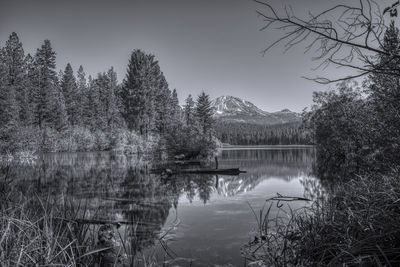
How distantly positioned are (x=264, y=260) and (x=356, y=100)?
19.4 m

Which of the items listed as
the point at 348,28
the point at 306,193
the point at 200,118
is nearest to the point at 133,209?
the point at 306,193

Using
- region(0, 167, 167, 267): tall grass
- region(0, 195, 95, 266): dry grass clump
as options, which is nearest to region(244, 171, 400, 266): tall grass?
region(0, 167, 167, 267): tall grass

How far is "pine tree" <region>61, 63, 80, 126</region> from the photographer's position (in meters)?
57.8

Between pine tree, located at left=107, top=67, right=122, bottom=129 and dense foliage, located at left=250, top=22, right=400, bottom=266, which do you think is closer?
dense foliage, located at left=250, top=22, right=400, bottom=266

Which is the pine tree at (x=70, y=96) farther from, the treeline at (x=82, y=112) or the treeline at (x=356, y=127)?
the treeline at (x=356, y=127)

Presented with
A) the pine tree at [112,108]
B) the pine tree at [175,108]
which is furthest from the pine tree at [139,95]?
the pine tree at [112,108]

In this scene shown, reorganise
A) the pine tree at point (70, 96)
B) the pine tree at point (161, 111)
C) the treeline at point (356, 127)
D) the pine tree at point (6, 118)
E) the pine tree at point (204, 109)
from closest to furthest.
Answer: the treeline at point (356, 127) < the pine tree at point (6, 118) < the pine tree at point (161, 111) < the pine tree at point (70, 96) < the pine tree at point (204, 109)

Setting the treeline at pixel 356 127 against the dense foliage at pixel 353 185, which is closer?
the dense foliage at pixel 353 185

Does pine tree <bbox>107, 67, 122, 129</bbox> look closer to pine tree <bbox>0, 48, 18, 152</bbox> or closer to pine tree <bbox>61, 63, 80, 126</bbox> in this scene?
pine tree <bbox>61, 63, 80, 126</bbox>

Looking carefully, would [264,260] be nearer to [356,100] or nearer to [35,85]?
[356,100]

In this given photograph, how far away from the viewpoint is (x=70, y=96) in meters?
59.6

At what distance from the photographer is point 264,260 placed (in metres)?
4.79

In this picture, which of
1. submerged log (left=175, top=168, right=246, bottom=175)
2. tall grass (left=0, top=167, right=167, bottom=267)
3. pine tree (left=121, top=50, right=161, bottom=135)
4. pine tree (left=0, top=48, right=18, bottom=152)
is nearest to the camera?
tall grass (left=0, top=167, right=167, bottom=267)

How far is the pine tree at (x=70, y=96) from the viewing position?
190 feet
